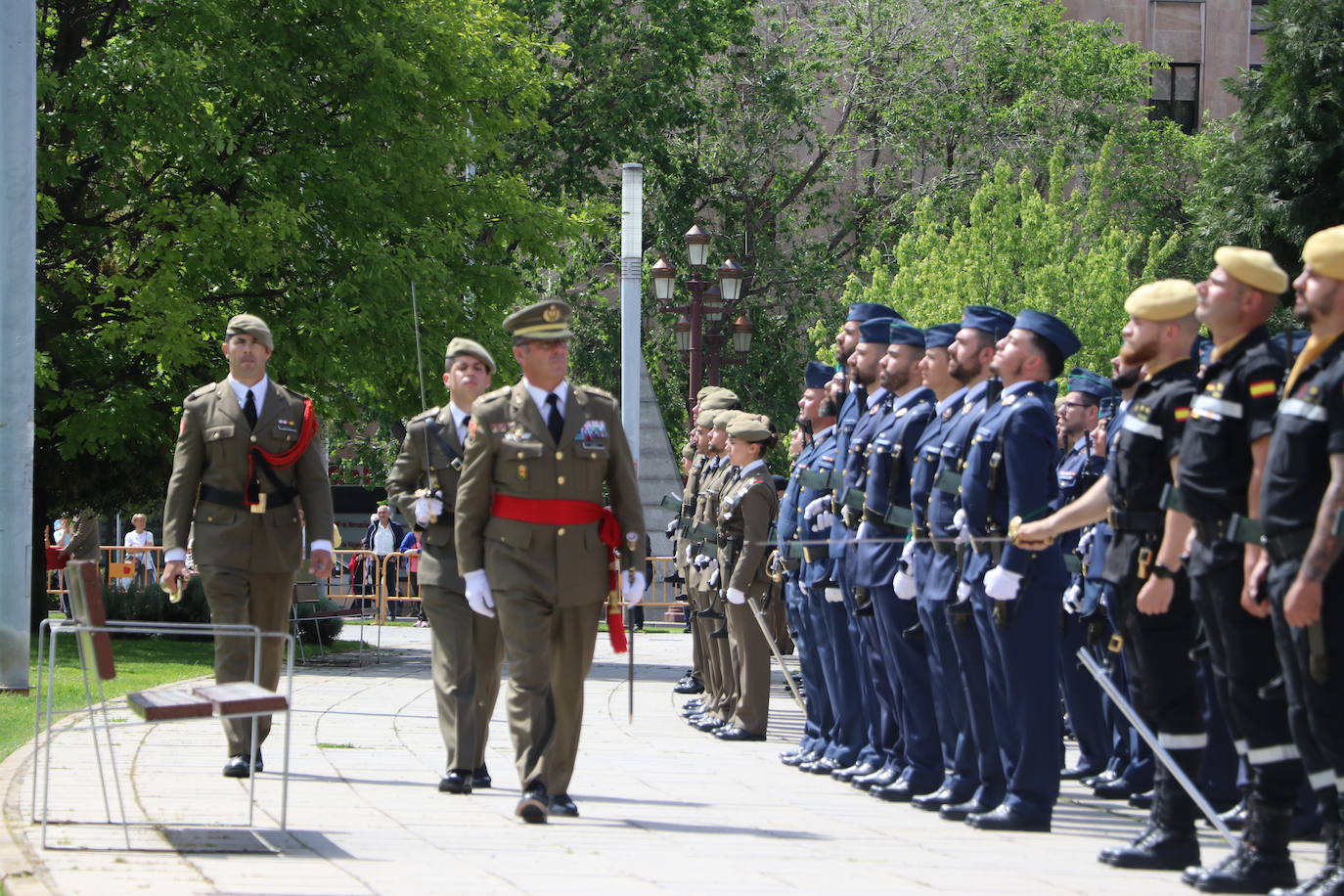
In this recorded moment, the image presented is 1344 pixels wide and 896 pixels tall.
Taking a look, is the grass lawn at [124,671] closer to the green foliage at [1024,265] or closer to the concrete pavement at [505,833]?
the concrete pavement at [505,833]

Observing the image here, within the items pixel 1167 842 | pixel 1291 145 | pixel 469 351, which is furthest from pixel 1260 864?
pixel 1291 145

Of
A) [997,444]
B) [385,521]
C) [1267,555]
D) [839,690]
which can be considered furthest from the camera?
[385,521]

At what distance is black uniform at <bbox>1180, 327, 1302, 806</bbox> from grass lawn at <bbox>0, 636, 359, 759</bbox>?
18.2 ft

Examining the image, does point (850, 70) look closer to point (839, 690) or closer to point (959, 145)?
point (959, 145)

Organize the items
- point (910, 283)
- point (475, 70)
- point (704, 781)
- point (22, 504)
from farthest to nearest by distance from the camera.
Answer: point (910, 283) < point (475, 70) < point (22, 504) < point (704, 781)

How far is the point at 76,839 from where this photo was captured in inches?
304

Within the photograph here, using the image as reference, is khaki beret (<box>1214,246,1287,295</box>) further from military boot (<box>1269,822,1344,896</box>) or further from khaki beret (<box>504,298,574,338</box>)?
khaki beret (<box>504,298,574,338</box>)

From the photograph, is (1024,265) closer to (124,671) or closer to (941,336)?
(124,671)

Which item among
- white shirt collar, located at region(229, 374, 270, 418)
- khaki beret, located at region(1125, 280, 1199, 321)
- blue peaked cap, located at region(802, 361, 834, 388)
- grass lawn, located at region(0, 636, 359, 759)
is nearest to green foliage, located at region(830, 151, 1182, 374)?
grass lawn, located at region(0, 636, 359, 759)

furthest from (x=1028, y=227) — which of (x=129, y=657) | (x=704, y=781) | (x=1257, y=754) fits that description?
(x=1257, y=754)

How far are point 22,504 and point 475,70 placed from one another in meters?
10.3

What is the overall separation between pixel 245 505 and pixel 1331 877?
617cm

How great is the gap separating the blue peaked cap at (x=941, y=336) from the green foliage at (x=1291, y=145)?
23.1m

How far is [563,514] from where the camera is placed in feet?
29.4
